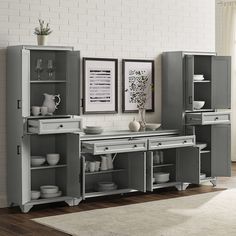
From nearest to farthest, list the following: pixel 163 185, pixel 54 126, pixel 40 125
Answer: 1. pixel 40 125
2. pixel 54 126
3. pixel 163 185

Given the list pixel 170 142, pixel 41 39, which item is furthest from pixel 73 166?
pixel 41 39

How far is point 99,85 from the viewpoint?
24.4 ft

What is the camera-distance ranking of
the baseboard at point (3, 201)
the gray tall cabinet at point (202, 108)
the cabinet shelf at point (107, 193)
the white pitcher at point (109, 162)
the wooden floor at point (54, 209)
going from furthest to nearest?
the gray tall cabinet at point (202, 108) < the white pitcher at point (109, 162) < the cabinet shelf at point (107, 193) < the baseboard at point (3, 201) < the wooden floor at point (54, 209)

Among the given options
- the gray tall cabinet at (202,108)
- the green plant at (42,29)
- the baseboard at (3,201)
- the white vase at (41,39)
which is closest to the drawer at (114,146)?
the gray tall cabinet at (202,108)

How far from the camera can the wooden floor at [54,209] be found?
561 cm

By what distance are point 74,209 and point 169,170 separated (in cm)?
182

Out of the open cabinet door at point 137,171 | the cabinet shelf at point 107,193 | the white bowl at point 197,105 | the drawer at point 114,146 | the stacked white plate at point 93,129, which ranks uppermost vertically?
the white bowl at point 197,105

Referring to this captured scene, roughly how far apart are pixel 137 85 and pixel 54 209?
2155mm

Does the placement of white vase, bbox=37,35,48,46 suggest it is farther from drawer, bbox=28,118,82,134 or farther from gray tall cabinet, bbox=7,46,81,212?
drawer, bbox=28,118,82,134

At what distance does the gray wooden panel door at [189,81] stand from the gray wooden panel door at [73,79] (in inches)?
66.8

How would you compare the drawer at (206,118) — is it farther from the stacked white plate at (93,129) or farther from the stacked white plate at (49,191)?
the stacked white plate at (49,191)

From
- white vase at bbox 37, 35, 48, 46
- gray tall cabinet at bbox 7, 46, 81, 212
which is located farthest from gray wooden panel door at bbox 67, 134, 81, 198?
white vase at bbox 37, 35, 48, 46

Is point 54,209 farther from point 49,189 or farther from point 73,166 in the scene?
point 73,166

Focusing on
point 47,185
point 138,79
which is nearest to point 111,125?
point 138,79
